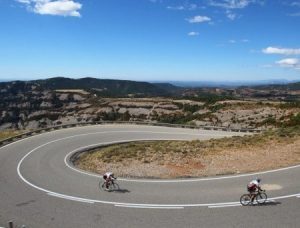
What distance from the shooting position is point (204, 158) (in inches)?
1041

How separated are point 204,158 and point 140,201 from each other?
35.3 feet

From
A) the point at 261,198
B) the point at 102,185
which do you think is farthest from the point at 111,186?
the point at 261,198

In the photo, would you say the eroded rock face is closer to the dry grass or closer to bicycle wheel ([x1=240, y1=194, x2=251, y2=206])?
the dry grass

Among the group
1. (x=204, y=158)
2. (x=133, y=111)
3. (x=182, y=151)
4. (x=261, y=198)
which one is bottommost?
(x=133, y=111)

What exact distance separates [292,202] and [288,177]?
3907 millimetres

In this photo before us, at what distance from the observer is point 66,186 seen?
1994cm

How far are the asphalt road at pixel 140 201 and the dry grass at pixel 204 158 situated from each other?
258 cm

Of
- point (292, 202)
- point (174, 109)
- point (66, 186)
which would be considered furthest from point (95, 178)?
point (174, 109)

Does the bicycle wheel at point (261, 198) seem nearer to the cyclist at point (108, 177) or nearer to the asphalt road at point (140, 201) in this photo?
the asphalt road at point (140, 201)

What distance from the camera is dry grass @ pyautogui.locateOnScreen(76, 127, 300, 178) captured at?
22.9 m

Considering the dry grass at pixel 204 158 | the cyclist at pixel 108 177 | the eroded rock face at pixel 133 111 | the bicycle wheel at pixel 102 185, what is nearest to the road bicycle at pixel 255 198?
the dry grass at pixel 204 158

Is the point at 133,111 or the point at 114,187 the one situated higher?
the point at 114,187

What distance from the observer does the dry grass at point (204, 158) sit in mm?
22923

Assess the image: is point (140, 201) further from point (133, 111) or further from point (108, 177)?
point (133, 111)
